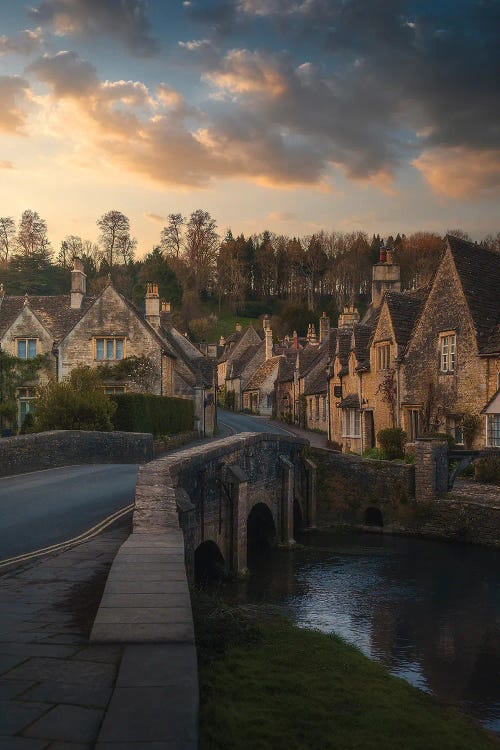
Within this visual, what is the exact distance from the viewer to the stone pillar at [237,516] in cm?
2144

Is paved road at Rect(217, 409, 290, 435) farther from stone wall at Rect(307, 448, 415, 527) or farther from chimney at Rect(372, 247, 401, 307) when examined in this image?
stone wall at Rect(307, 448, 415, 527)

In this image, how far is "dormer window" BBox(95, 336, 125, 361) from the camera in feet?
157

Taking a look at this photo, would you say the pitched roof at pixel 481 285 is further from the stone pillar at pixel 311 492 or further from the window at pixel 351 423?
the window at pixel 351 423

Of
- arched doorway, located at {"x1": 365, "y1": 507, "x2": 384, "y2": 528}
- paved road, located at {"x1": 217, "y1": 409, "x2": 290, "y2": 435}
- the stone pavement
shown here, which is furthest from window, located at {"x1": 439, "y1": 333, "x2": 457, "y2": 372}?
the stone pavement

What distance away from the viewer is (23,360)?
4703cm

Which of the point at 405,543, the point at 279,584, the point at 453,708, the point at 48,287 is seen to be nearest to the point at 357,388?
the point at 405,543

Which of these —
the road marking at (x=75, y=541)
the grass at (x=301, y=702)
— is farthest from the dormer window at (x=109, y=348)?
the grass at (x=301, y=702)

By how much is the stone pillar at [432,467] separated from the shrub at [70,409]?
531 inches

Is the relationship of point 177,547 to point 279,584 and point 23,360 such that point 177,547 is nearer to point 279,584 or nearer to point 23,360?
point 279,584

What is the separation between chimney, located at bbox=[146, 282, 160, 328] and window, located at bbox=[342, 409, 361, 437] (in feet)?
57.2

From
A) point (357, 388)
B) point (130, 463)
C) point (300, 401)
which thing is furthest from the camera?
point (300, 401)

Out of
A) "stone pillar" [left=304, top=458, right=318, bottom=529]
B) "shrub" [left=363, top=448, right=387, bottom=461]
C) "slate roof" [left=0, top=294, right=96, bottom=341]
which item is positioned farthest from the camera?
"slate roof" [left=0, top=294, right=96, bottom=341]

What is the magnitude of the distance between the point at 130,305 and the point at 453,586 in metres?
31.7

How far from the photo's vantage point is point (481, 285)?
1337 inches
